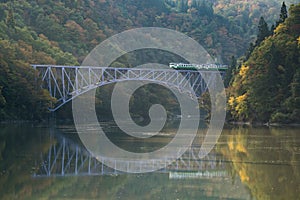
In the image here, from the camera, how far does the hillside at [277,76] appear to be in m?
61.8

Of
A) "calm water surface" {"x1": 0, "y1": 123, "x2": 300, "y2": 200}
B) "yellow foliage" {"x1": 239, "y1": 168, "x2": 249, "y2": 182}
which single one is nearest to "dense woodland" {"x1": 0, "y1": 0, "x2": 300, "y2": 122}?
"calm water surface" {"x1": 0, "y1": 123, "x2": 300, "y2": 200}

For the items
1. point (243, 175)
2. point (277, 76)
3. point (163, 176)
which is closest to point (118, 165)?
point (163, 176)

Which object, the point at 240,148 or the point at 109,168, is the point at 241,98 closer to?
the point at 240,148

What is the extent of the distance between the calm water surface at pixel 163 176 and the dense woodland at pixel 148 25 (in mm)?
30279

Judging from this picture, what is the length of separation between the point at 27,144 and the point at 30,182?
16379 millimetres

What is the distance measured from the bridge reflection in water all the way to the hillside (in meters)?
29.4

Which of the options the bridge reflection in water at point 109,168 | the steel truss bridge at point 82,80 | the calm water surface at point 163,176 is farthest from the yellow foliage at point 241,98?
the bridge reflection in water at point 109,168

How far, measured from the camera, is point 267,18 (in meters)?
182

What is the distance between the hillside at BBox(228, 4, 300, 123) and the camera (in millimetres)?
61750

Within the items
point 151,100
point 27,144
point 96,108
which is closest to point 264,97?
point 27,144

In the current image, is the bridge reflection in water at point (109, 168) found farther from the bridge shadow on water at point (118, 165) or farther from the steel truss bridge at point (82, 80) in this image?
the steel truss bridge at point (82, 80)

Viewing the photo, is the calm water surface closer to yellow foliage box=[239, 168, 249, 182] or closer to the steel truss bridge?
yellow foliage box=[239, 168, 249, 182]

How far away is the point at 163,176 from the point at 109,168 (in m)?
3.33

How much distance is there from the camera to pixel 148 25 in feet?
529
